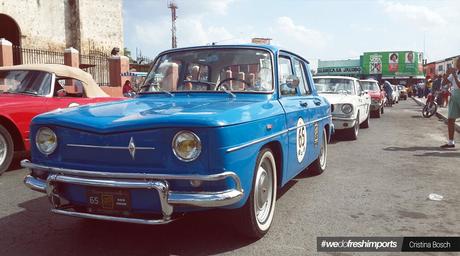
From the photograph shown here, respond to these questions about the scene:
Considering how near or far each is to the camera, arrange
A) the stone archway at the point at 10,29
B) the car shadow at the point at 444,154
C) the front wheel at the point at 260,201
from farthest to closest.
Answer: the stone archway at the point at 10,29, the car shadow at the point at 444,154, the front wheel at the point at 260,201

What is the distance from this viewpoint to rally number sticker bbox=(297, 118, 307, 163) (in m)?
4.41

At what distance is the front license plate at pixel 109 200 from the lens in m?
2.98

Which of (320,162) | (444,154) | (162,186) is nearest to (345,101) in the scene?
(444,154)

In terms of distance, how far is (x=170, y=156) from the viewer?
2.89m

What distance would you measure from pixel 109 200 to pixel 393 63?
52.3 m

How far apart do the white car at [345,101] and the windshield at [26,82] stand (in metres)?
5.87

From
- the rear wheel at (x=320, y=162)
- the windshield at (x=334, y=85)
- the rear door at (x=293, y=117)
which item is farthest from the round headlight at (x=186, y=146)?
the windshield at (x=334, y=85)

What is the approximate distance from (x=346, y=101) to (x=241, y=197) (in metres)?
7.00

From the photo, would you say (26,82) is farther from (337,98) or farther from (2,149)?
(337,98)

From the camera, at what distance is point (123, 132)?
116 inches

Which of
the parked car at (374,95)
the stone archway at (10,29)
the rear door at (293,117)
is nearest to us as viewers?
the rear door at (293,117)

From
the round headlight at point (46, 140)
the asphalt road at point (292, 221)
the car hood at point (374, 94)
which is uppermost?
the car hood at point (374, 94)

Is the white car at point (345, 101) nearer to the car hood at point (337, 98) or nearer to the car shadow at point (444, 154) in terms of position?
the car hood at point (337, 98)

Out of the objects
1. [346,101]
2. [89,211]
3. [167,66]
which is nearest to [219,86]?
[167,66]
